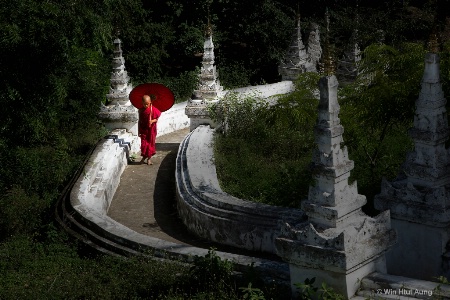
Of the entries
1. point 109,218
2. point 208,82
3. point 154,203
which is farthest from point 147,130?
point 109,218

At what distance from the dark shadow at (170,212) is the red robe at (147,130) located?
0.39m

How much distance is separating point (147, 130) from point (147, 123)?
16 cm

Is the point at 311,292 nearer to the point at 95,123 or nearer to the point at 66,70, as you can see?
the point at 66,70

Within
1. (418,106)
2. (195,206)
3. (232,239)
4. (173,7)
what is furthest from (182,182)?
(173,7)

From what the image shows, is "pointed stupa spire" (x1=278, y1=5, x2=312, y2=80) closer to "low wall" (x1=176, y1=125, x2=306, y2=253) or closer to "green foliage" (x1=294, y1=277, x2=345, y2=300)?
"low wall" (x1=176, y1=125, x2=306, y2=253)

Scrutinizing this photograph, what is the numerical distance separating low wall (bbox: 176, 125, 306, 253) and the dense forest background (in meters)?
2.23

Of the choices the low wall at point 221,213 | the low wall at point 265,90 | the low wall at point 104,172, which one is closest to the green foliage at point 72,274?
the low wall at point 104,172

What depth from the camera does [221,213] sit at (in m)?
11.8

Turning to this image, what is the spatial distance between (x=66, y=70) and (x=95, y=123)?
12.9 feet

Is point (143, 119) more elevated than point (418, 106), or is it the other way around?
point (418, 106)

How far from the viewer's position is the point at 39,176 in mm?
15234

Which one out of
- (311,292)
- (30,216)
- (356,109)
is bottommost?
(30,216)

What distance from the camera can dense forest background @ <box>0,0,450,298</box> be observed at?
46.4 ft

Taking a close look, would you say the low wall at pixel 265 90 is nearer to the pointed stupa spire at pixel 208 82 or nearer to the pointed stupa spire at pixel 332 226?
the pointed stupa spire at pixel 208 82
